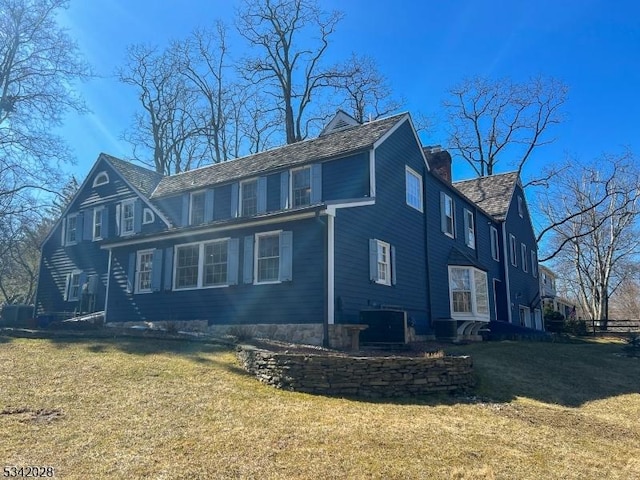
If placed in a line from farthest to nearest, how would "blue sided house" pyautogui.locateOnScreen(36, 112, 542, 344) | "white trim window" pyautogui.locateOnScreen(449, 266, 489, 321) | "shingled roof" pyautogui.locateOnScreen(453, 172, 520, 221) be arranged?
1. "shingled roof" pyautogui.locateOnScreen(453, 172, 520, 221)
2. "white trim window" pyautogui.locateOnScreen(449, 266, 489, 321)
3. "blue sided house" pyautogui.locateOnScreen(36, 112, 542, 344)

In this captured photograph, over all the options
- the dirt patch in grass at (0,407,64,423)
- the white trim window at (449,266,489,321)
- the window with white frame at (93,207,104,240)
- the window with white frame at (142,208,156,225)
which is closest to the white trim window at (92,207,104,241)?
the window with white frame at (93,207,104,240)

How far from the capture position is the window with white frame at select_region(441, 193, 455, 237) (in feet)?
65.9

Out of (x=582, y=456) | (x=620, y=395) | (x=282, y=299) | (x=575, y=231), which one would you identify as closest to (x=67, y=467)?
(x=582, y=456)

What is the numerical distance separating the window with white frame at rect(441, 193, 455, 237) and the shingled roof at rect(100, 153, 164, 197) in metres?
12.9

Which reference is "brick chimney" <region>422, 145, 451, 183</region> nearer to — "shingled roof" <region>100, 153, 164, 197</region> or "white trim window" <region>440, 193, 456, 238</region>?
"white trim window" <region>440, 193, 456, 238</region>

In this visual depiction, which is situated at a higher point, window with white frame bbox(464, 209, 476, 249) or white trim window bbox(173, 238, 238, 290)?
window with white frame bbox(464, 209, 476, 249)

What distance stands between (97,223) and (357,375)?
18156 millimetres

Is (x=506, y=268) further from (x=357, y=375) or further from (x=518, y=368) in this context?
(x=357, y=375)

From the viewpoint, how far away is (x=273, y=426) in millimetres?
6969

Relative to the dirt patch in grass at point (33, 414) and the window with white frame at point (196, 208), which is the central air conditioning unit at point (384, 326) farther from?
the window with white frame at point (196, 208)

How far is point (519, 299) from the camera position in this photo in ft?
87.8

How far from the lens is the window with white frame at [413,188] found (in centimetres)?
1780

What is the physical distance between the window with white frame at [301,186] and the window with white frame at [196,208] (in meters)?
4.57

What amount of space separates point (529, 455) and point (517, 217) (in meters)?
24.1
